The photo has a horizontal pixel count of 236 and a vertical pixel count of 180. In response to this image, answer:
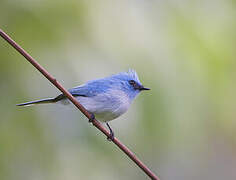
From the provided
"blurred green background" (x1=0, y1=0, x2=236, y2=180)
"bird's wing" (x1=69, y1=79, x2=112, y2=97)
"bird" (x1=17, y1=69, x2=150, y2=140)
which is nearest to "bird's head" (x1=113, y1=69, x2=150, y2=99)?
"bird" (x1=17, y1=69, x2=150, y2=140)

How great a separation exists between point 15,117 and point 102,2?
1116 millimetres

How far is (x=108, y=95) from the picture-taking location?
141 inches

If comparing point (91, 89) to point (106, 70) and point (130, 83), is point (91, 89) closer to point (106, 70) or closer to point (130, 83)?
point (130, 83)

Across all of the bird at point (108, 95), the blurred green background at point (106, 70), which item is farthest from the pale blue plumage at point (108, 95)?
the blurred green background at point (106, 70)

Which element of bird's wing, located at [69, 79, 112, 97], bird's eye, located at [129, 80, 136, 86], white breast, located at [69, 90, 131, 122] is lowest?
white breast, located at [69, 90, 131, 122]

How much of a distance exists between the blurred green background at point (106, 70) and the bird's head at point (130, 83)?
0.31 m

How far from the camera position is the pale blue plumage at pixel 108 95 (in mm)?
3451

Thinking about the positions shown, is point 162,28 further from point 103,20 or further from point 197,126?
point 197,126

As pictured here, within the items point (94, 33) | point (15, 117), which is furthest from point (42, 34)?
point (15, 117)

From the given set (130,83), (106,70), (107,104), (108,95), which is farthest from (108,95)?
(106,70)

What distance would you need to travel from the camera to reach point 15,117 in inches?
122

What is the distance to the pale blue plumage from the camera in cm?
345

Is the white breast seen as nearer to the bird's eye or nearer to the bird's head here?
the bird's head

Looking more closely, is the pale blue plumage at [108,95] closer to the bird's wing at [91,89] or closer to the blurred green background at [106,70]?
the bird's wing at [91,89]
